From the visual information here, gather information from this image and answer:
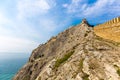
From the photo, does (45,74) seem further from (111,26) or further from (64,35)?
(64,35)

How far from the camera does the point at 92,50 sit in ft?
116

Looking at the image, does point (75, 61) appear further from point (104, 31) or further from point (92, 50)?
point (104, 31)

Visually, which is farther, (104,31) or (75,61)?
(104,31)

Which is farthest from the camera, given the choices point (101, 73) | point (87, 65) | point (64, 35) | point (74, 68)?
point (64, 35)

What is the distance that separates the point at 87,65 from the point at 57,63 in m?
11.4

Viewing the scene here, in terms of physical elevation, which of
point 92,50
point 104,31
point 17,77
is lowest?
point 17,77

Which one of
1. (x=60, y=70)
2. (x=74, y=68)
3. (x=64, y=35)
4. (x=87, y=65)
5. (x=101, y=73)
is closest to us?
(x=101, y=73)

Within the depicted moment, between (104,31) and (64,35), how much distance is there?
43.6m

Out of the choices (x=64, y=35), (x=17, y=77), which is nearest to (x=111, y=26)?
(x=64, y=35)

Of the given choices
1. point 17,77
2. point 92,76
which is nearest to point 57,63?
point 92,76

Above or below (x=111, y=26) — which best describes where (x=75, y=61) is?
below

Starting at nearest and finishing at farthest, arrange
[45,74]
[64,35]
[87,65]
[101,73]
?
[101,73]
[87,65]
[45,74]
[64,35]

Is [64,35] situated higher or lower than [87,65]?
higher

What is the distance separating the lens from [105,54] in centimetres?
3222
